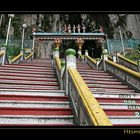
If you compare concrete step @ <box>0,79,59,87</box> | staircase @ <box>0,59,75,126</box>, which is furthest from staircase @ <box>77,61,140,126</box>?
concrete step @ <box>0,79,59,87</box>

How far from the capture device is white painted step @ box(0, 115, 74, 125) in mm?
4410

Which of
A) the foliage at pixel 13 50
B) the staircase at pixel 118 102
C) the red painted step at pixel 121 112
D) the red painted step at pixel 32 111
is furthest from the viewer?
the foliage at pixel 13 50

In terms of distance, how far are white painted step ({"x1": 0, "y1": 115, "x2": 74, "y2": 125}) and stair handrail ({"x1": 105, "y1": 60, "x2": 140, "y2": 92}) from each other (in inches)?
123

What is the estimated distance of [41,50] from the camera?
27.0m

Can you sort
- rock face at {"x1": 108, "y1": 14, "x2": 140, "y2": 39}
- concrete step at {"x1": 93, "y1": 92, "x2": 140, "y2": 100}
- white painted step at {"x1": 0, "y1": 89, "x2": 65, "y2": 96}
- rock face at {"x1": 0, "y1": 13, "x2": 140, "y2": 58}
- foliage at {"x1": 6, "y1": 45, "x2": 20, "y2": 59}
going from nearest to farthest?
white painted step at {"x1": 0, "y1": 89, "x2": 65, "y2": 96}
concrete step at {"x1": 93, "y1": 92, "x2": 140, "y2": 100}
foliage at {"x1": 6, "y1": 45, "x2": 20, "y2": 59}
rock face at {"x1": 0, "y1": 13, "x2": 140, "y2": 58}
rock face at {"x1": 108, "y1": 14, "x2": 140, "y2": 39}

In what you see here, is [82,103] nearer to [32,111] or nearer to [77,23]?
[32,111]

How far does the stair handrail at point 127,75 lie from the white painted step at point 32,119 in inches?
123

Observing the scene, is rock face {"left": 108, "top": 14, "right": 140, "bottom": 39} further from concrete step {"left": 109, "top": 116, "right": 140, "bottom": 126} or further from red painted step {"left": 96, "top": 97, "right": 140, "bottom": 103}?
concrete step {"left": 109, "top": 116, "right": 140, "bottom": 126}

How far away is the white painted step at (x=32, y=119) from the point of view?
441 centimetres

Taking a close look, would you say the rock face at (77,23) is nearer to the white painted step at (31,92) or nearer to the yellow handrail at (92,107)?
the white painted step at (31,92)

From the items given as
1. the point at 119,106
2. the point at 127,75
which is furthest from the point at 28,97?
the point at 127,75

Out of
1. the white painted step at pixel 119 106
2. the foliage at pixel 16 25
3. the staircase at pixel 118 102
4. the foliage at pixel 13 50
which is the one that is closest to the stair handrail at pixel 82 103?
the staircase at pixel 118 102

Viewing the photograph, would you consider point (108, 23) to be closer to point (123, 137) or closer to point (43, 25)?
point (43, 25)

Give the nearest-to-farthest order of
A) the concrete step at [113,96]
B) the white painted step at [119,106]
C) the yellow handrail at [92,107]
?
1. the yellow handrail at [92,107]
2. the white painted step at [119,106]
3. the concrete step at [113,96]
